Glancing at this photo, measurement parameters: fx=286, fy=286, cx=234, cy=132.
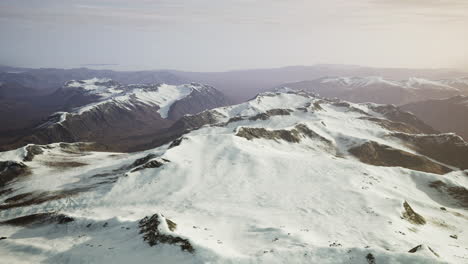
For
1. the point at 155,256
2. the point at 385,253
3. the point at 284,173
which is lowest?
the point at 284,173

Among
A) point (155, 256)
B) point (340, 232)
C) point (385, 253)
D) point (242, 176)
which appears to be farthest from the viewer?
point (242, 176)

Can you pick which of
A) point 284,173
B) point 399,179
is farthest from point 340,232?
point 399,179

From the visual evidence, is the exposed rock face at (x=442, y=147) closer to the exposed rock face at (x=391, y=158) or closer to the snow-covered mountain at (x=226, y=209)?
the exposed rock face at (x=391, y=158)

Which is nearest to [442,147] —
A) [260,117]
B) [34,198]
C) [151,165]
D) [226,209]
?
[260,117]

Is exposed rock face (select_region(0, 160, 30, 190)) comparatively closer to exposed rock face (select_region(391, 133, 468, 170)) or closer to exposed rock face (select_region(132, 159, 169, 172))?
exposed rock face (select_region(132, 159, 169, 172))

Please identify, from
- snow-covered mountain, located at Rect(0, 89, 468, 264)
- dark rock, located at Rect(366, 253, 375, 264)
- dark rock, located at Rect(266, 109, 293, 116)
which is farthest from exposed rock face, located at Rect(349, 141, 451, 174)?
dark rock, located at Rect(366, 253, 375, 264)

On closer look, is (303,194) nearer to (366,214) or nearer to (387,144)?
(366,214)
